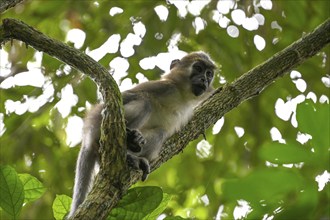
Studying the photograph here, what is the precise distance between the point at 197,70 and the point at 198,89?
42 centimetres

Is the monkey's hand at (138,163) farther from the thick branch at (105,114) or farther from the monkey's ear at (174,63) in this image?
the monkey's ear at (174,63)

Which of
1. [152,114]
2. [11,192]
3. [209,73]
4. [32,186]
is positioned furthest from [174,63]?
[11,192]

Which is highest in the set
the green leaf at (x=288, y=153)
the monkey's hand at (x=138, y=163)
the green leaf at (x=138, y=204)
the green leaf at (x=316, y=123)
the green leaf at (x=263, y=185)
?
the green leaf at (x=316, y=123)

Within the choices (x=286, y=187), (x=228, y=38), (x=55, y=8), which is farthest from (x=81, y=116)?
(x=286, y=187)

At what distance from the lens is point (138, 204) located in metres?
2.98

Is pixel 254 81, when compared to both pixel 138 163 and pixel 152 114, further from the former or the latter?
pixel 152 114

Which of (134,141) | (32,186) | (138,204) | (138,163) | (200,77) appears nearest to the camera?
(138,204)

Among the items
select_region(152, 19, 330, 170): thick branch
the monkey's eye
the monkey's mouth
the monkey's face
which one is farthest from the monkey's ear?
select_region(152, 19, 330, 170): thick branch

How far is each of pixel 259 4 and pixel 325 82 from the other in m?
1.07

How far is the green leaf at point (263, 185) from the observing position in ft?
3.14

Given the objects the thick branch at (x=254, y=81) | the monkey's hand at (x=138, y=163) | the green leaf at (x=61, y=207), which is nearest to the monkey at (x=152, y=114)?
the monkey's hand at (x=138, y=163)

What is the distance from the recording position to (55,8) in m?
5.53

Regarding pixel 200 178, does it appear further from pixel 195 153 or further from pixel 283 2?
pixel 283 2

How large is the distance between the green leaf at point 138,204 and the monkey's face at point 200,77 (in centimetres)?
283
